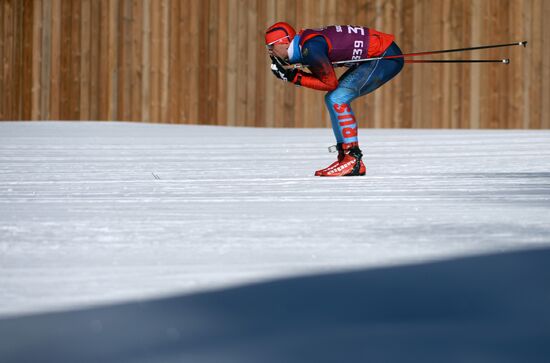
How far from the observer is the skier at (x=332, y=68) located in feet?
17.6

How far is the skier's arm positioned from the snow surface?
0.46 metres

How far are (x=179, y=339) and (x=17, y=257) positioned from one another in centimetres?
106

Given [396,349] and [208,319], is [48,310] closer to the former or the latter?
[208,319]

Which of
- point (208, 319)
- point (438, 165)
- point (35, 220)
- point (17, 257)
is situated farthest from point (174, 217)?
point (438, 165)

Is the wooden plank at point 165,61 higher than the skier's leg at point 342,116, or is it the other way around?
the wooden plank at point 165,61

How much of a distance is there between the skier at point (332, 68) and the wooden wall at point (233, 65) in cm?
489

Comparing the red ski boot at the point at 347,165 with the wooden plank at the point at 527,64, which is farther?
the wooden plank at the point at 527,64

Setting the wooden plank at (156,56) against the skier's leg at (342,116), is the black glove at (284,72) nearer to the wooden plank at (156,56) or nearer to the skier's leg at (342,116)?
the skier's leg at (342,116)

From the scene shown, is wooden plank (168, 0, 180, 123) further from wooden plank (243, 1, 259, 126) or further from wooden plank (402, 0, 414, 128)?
wooden plank (402, 0, 414, 128)

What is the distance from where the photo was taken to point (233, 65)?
35.8ft

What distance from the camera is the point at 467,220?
137 inches

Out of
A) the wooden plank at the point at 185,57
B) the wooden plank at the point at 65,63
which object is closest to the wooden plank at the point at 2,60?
the wooden plank at the point at 65,63

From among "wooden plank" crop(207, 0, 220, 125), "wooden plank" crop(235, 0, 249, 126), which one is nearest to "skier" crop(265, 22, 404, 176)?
A: "wooden plank" crop(235, 0, 249, 126)

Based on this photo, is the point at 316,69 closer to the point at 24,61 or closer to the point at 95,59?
the point at 95,59
